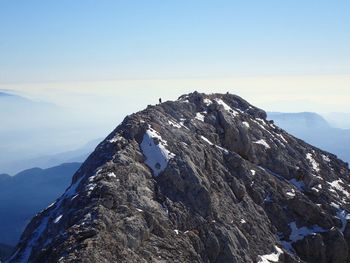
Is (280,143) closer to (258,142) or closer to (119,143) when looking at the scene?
(258,142)

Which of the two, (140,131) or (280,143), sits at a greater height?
(140,131)

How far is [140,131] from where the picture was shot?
3145 inches

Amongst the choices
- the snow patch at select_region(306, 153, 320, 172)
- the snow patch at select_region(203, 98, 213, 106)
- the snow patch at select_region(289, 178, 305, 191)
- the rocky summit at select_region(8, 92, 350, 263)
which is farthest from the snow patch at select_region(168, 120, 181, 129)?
the snow patch at select_region(306, 153, 320, 172)

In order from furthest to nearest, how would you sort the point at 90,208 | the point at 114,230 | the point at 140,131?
the point at 140,131 < the point at 90,208 < the point at 114,230

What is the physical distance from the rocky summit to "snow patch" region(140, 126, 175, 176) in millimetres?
171

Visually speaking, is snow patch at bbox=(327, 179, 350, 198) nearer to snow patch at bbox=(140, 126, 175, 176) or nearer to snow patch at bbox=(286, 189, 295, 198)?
snow patch at bbox=(286, 189, 295, 198)

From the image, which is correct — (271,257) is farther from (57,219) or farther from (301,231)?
(57,219)

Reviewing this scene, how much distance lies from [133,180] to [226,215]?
56.6 ft

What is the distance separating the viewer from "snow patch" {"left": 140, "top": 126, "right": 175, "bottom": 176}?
71750 millimetres

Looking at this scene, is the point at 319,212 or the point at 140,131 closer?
the point at 140,131

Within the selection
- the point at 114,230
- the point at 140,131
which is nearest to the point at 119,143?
the point at 140,131

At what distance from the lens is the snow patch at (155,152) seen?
2825 inches

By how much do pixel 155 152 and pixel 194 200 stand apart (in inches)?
409

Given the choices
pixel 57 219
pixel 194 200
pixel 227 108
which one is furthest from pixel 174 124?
pixel 57 219
